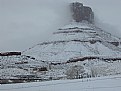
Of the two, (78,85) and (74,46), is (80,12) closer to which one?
(74,46)

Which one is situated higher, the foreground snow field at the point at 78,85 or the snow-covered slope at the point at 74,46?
the snow-covered slope at the point at 74,46

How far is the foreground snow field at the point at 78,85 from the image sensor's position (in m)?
8.20

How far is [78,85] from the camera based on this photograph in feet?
27.4

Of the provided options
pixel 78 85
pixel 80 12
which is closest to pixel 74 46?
pixel 80 12

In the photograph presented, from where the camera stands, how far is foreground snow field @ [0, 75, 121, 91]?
8.20 meters

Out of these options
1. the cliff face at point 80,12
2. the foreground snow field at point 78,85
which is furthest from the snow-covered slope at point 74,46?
the foreground snow field at point 78,85

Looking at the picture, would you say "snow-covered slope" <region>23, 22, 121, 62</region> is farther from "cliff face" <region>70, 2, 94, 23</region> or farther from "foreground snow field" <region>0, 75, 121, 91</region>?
"foreground snow field" <region>0, 75, 121, 91</region>

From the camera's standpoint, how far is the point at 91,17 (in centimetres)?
9838

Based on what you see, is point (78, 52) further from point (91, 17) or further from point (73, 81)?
point (73, 81)

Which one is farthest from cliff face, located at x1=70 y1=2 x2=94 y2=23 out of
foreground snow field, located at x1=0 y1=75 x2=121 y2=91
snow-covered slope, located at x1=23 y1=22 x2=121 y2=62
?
foreground snow field, located at x1=0 y1=75 x2=121 y2=91

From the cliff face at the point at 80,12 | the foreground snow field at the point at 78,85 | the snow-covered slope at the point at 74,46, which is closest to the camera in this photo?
the foreground snow field at the point at 78,85

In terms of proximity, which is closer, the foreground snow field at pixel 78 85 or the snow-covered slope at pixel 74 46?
the foreground snow field at pixel 78 85

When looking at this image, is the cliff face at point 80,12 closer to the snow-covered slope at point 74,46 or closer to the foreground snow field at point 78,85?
the snow-covered slope at point 74,46

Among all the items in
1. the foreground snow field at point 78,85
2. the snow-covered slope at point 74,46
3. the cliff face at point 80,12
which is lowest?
the foreground snow field at point 78,85
